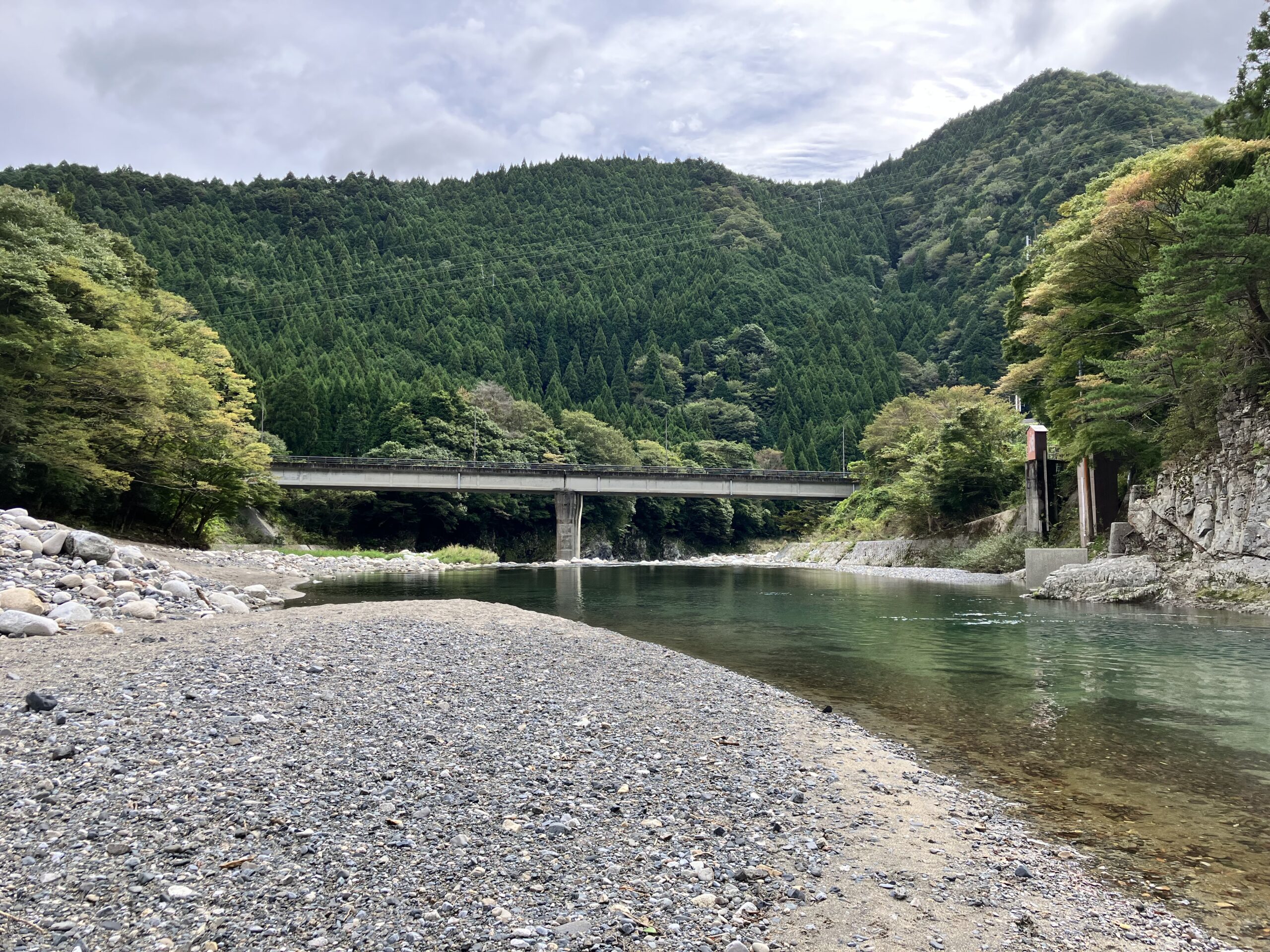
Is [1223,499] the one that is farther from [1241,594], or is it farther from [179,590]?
[179,590]

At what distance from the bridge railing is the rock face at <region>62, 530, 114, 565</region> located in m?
44.1

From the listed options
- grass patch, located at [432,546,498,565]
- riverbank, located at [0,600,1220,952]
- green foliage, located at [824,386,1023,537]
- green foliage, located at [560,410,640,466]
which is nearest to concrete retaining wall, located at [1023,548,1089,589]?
green foliage, located at [824,386,1023,537]

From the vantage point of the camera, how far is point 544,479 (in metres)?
67.7

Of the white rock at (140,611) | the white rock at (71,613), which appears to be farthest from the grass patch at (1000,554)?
the white rock at (71,613)

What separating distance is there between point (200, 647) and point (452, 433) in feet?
224

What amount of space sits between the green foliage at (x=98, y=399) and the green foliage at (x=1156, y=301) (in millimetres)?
35804

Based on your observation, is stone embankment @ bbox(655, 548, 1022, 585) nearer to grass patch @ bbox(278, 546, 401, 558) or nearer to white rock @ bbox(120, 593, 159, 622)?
grass patch @ bbox(278, 546, 401, 558)

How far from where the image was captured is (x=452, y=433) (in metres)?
77.7

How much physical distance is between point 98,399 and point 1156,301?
3726 cm

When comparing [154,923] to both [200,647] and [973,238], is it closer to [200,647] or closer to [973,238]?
[200,647]

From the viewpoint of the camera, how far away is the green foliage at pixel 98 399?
26938 mm

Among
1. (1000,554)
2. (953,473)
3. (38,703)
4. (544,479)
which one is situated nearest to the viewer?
(38,703)

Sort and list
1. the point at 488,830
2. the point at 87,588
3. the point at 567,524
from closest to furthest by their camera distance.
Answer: the point at 488,830
the point at 87,588
the point at 567,524

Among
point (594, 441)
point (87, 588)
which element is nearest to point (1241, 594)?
point (87, 588)
